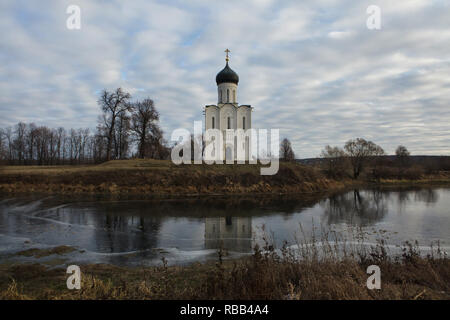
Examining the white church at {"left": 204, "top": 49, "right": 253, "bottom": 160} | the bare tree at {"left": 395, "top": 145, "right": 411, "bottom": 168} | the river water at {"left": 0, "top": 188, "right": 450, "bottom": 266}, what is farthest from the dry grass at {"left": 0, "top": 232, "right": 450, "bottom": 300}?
the bare tree at {"left": 395, "top": 145, "right": 411, "bottom": 168}

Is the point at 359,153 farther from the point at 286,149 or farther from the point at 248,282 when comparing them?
the point at 248,282

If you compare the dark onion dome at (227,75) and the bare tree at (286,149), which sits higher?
the dark onion dome at (227,75)

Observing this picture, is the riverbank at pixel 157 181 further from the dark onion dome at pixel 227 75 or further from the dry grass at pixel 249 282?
the dry grass at pixel 249 282

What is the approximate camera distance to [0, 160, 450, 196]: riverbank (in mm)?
24531

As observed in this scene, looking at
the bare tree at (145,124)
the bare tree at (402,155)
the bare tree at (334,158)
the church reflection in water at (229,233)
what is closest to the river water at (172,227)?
the church reflection in water at (229,233)

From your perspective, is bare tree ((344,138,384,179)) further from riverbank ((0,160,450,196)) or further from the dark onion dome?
the dark onion dome

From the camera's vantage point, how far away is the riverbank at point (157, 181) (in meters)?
24.5

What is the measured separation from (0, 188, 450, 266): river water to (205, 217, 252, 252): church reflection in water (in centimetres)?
4

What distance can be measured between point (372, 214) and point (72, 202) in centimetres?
1973

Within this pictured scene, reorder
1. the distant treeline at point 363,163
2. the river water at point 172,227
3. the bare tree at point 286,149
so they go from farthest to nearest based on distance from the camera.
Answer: the bare tree at point 286,149, the distant treeline at point 363,163, the river water at point 172,227

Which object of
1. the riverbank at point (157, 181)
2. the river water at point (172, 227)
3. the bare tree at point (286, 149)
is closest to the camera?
the river water at point (172, 227)

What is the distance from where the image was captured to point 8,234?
10484 millimetres
